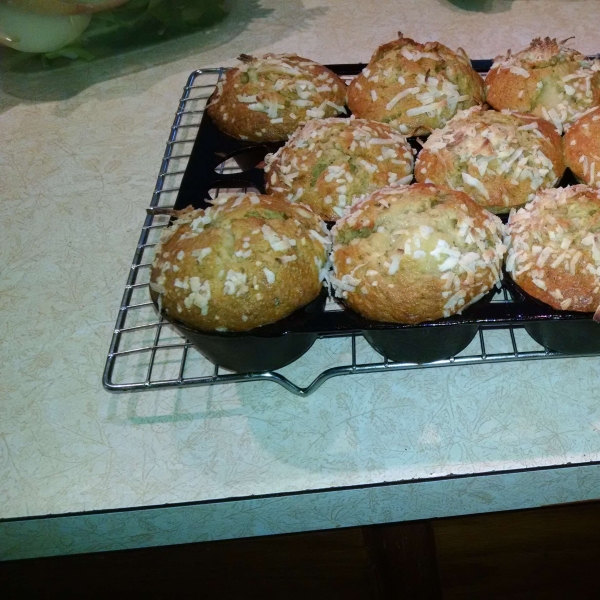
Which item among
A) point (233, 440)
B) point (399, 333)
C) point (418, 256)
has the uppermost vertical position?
point (418, 256)

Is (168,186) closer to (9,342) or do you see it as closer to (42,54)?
(9,342)

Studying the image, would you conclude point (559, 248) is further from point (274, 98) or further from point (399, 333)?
point (274, 98)

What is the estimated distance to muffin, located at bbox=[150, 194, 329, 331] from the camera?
3.13 ft

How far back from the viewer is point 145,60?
2.06 metres

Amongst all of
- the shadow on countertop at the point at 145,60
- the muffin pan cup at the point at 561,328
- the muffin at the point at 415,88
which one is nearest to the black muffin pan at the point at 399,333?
the muffin pan cup at the point at 561,328

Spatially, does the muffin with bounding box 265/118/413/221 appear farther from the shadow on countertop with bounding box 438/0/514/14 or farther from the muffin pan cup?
the shadow on countertop with bounding box 438/0/514/14

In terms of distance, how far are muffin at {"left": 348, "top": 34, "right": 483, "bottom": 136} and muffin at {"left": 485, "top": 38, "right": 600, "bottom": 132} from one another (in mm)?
72

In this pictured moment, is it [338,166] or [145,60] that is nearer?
[338,166]

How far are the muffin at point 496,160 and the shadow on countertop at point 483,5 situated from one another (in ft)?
3.89

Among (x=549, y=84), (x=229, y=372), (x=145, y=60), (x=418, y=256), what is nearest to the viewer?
(x=418, y=256)

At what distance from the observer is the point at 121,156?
168cm

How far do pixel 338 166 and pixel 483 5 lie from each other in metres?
1.40

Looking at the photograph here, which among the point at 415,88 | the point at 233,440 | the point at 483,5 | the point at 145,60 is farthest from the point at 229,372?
the point at 483,5

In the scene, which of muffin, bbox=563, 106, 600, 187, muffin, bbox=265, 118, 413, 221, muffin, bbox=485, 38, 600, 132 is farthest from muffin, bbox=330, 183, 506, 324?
muffin, bbox=485, 38, 600, 132
